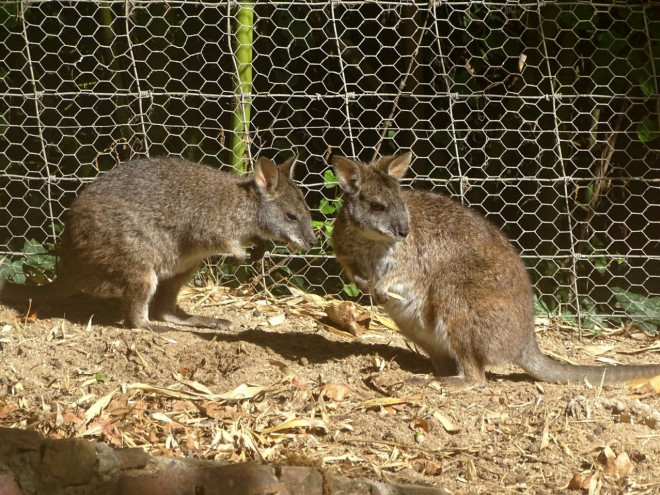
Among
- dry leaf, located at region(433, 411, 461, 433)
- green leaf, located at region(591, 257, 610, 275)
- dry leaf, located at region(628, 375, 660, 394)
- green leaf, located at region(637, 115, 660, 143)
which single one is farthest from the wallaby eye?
green leaf, located at region(637, 115, 660, 143)

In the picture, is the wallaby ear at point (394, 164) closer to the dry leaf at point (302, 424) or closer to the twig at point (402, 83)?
the twig at point (402, 83)

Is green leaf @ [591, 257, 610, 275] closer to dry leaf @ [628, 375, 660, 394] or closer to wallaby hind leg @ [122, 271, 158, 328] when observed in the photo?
dry leaf @ [628, 375, 660, 394]

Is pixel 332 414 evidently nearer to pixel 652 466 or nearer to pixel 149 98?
pixel 652 466

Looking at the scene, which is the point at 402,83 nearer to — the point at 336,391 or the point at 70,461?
the point at 336,391

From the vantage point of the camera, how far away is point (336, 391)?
5910mm

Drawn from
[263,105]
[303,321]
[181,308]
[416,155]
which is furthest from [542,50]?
[181,308]

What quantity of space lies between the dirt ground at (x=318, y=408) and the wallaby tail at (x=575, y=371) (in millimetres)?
74

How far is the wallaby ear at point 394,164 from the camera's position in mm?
6586

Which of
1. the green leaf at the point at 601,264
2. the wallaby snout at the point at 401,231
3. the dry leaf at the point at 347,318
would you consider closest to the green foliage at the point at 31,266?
the dry leaf at the point at 347,318

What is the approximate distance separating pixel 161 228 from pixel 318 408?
2010mm

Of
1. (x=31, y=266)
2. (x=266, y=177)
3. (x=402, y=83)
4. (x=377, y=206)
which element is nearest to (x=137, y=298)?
(x=266, y=177)

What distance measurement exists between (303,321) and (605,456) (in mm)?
2834

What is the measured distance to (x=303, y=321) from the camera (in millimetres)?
7434

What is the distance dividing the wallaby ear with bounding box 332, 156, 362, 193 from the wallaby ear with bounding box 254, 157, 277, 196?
2.52 ft
